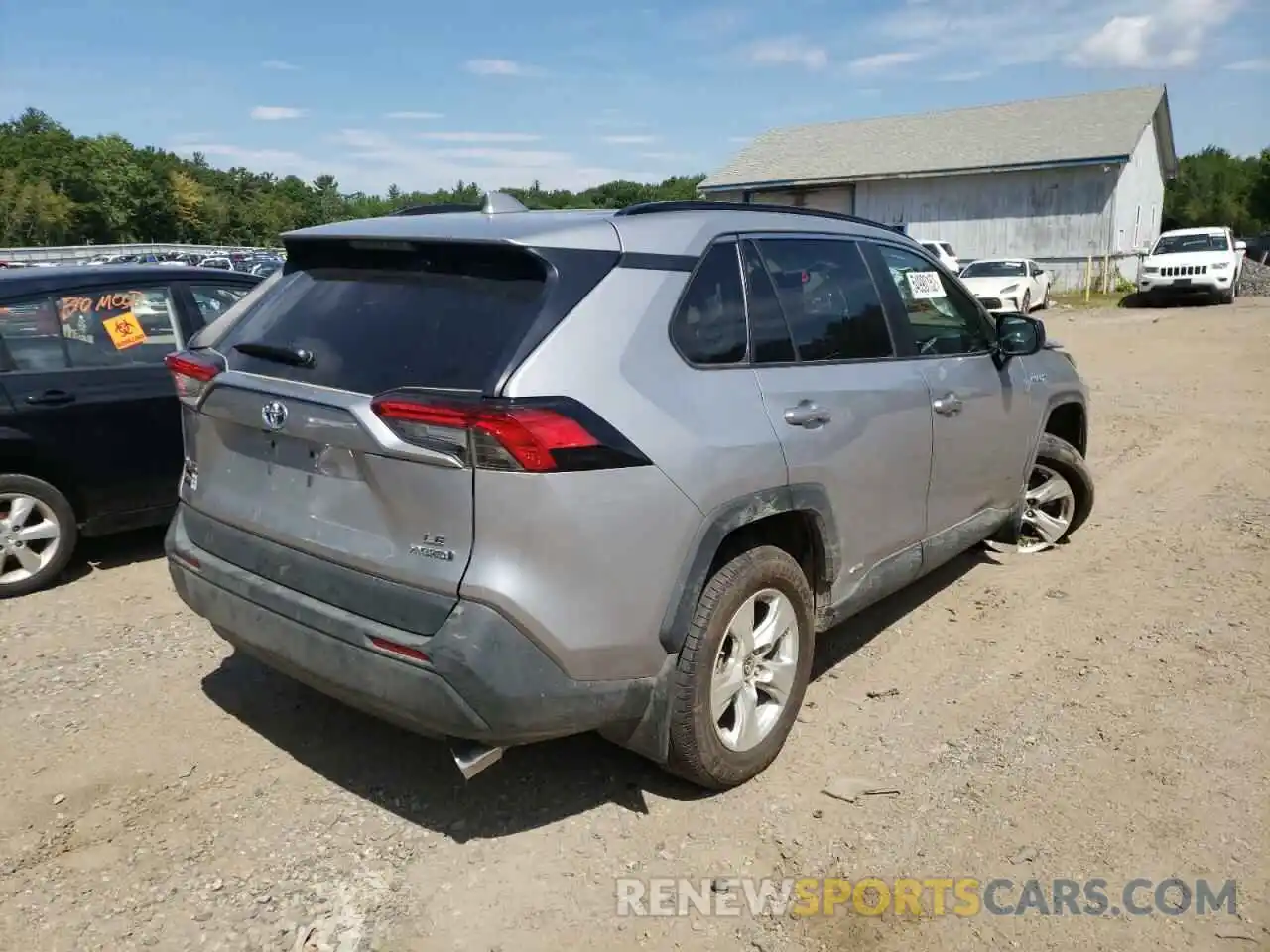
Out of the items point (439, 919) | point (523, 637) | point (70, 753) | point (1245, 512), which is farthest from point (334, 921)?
point (1245, 512)

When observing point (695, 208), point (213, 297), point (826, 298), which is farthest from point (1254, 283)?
point (695, 208)

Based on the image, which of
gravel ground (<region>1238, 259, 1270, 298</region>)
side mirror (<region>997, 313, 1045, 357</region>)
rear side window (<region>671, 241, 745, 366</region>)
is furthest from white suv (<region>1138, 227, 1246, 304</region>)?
rear side window (<region>671, 241, 745, 366</region>)

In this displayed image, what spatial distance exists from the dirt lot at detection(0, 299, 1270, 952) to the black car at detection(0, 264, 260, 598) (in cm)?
50

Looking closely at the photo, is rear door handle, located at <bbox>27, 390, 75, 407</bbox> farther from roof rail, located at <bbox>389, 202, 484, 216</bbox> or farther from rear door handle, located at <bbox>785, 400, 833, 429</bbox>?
rear door handle, located at <bbox>785, 400, 833, 429</bbox>

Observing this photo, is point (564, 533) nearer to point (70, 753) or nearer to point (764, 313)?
point (764, 313)

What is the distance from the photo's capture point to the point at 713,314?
3.22 meters

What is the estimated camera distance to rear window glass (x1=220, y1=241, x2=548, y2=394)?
8.90ft

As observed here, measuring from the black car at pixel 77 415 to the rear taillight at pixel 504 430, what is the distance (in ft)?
11.4

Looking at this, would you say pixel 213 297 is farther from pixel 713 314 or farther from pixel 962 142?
pixel 962 142

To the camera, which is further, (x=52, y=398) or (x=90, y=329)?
(x=90, y=329)

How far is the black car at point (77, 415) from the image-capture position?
5176 mm

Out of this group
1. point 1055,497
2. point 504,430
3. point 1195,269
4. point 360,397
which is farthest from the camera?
point 1195,269

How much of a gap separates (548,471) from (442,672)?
0.61 metres

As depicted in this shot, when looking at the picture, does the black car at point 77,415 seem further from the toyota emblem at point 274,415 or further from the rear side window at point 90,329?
the toyota emblem at point 274,415
